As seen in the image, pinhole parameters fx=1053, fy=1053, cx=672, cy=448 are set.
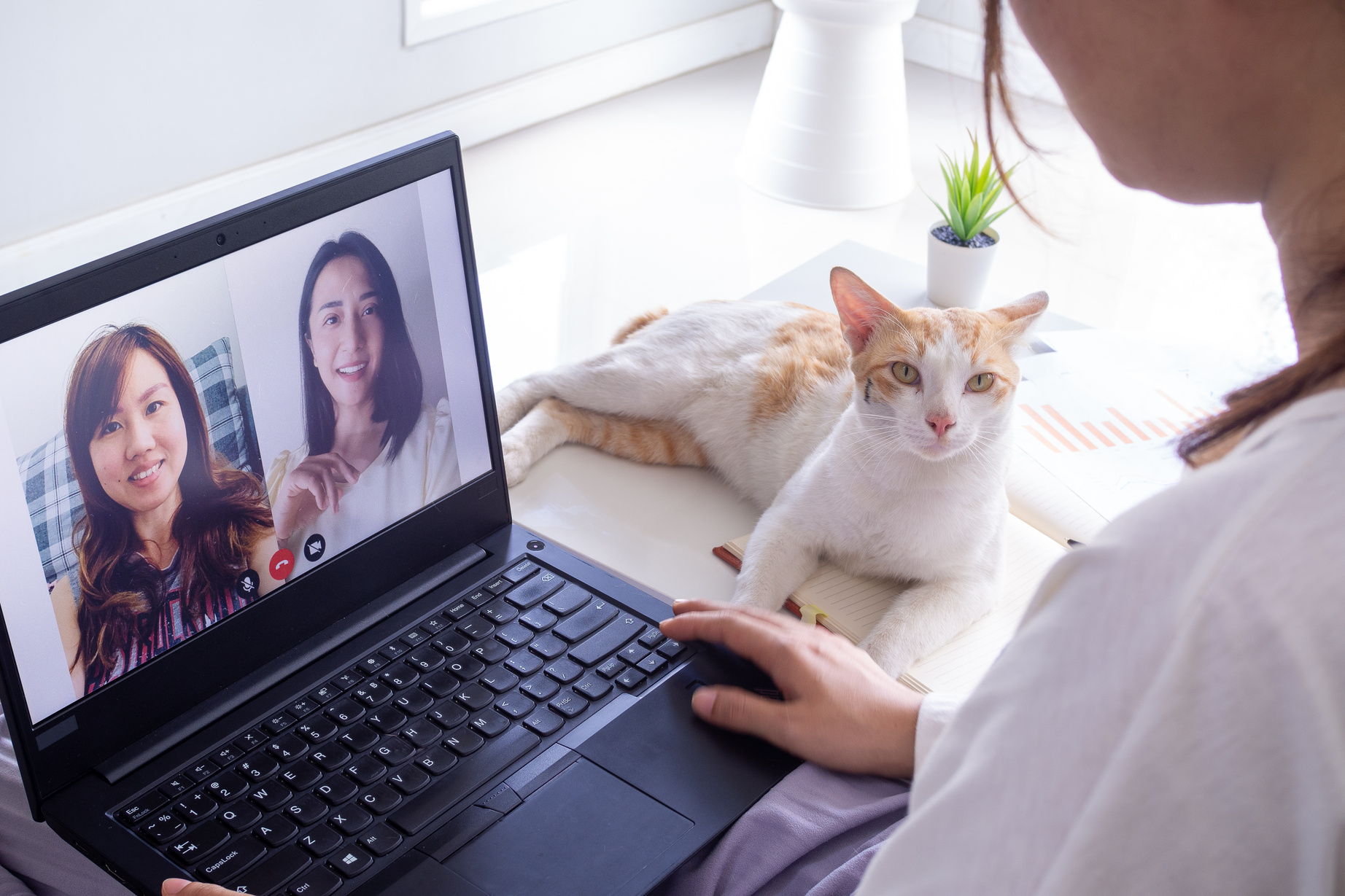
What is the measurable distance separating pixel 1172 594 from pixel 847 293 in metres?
0.77

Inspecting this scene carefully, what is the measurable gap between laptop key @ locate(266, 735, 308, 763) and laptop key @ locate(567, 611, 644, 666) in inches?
7.7

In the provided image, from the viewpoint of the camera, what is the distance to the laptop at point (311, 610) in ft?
2.02

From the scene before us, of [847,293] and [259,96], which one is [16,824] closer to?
[847,293]

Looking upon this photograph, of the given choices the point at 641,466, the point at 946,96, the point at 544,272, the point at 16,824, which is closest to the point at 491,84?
the point at 544,272

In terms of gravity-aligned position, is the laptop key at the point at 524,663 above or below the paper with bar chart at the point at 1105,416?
above

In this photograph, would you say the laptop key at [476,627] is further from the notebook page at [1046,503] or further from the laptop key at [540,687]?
the notebook page at [1046,503]

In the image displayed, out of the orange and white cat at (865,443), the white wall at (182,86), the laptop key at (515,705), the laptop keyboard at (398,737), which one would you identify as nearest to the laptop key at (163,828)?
the laptop keyboard at (398,737)

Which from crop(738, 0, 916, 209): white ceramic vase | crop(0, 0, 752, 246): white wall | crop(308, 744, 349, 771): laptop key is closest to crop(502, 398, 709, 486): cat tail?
crop(308, 744, 349, 771): laptop key

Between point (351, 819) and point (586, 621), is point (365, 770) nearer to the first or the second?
point (351, 819)

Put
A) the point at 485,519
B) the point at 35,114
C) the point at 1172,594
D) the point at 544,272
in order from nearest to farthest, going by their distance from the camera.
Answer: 1. the point at 1172,594
2. the point at 485,519
3. the point at 35,114
4. the point at 544,272

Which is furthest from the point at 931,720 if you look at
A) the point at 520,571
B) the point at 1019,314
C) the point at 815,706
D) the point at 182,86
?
the point at 182,86

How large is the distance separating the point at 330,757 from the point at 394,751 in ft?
0.13

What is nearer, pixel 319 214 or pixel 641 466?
pixel 319 214

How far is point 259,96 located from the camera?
2543 mm
